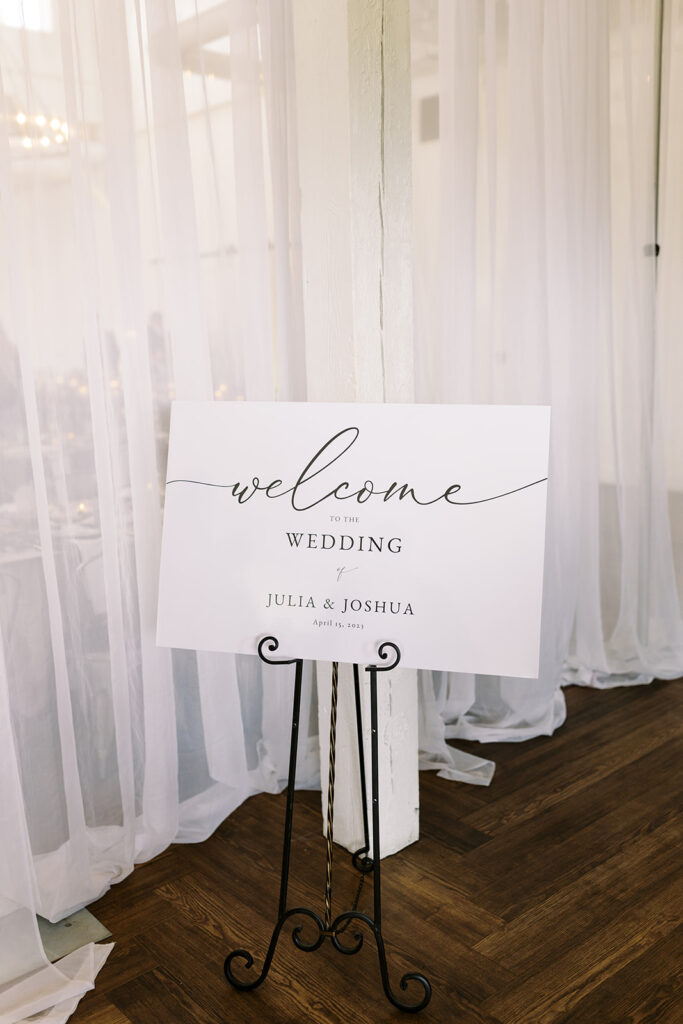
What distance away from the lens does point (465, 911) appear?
1975 millimetres

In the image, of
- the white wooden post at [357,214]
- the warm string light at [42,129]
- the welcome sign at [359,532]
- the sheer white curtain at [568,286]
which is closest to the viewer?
the welcome sign at [359,532]

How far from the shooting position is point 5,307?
5.78 ft

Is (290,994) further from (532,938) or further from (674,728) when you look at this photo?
(674,728)

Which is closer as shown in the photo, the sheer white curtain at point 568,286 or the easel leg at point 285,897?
the easel leg at point 285,897

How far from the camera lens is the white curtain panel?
182cm

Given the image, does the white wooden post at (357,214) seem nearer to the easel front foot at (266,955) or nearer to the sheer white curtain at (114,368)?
the sheer white curtain at (114,368)

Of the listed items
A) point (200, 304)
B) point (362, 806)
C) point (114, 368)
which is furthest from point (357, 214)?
point (362, 806)

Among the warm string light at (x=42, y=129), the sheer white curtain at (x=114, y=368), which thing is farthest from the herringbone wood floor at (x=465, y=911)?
the warm string light at (x=42, y=129)

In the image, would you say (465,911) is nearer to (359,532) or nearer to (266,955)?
(266,955)

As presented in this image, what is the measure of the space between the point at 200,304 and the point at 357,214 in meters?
0.42

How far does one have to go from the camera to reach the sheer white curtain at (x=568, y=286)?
8.29 feet

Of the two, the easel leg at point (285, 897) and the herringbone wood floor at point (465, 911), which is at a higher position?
the easel leg at point (285, 897)

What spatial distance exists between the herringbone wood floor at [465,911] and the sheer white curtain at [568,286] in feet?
1.23

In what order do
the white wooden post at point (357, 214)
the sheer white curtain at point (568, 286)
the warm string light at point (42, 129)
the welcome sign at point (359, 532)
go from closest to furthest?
the welcome sign at point (359, 532), the warm string light at point (42, 129), the white wooden post at point (357, 214), the sheer white curtain at point (568, 286)
